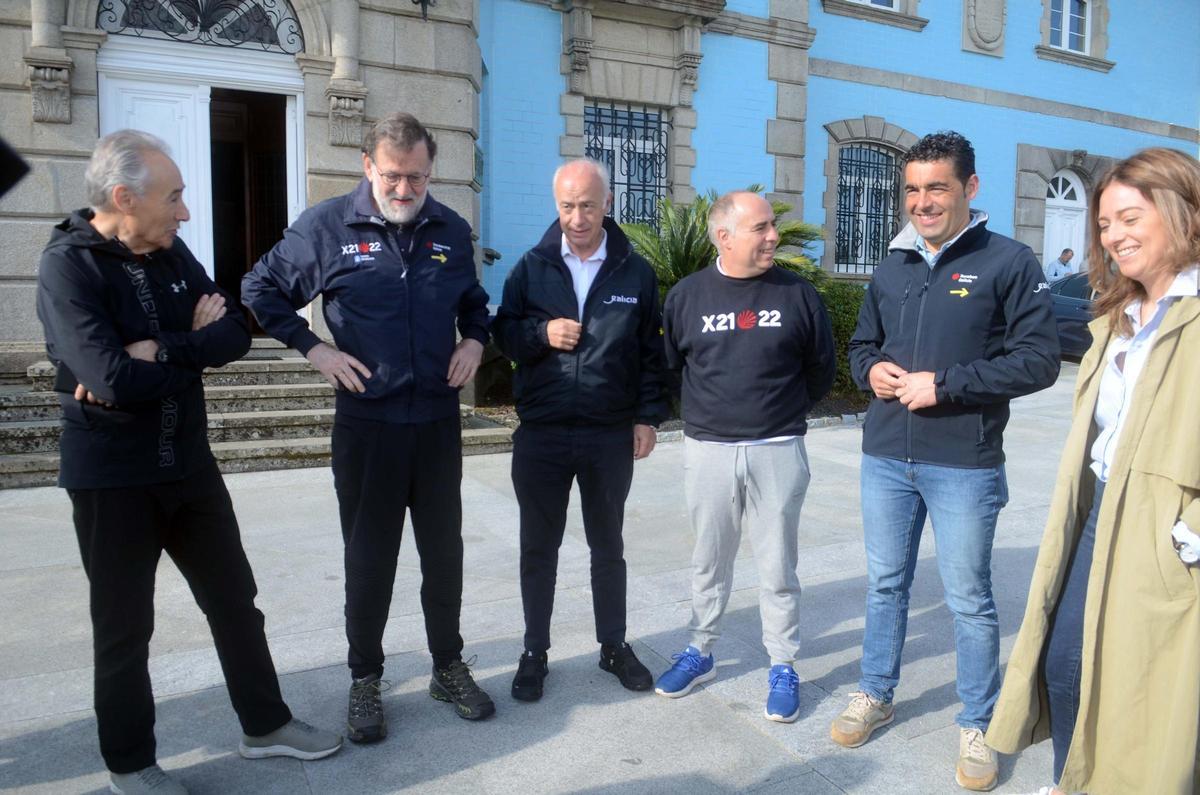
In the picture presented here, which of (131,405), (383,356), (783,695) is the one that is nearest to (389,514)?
(383,356)

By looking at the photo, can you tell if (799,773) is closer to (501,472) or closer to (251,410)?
(501,472)

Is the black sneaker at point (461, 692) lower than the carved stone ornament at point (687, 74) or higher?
lower

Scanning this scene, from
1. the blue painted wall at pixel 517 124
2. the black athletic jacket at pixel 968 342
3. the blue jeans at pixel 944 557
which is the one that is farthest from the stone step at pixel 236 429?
the black athletic jacket at pixel 968 342

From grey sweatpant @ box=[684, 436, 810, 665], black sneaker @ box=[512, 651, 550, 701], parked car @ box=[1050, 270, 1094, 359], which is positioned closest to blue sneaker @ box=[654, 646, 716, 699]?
grey sweatpant @ box=[684, 436, 810, 665]

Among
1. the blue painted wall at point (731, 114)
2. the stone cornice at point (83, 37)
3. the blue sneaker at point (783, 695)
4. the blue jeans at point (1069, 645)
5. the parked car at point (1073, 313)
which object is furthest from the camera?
the parked car at point (1073, 313)

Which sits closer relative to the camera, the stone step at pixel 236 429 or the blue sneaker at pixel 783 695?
the blue sneaker at pixel 783 695

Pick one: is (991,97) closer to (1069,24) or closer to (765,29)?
(1069,24)

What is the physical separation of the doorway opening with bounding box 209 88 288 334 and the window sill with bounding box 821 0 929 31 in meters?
7.86

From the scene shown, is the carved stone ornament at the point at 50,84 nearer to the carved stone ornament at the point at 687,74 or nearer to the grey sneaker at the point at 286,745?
the grey sneaker at the point at 286,745

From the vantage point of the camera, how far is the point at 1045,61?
15508mm

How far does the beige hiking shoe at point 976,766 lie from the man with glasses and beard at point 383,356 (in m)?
1.55

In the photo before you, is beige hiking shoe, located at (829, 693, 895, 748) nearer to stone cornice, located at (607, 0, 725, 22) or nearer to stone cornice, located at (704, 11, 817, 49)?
stone cornice, located at (607, 0, 725, 22)

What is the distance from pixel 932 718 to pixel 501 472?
437cm

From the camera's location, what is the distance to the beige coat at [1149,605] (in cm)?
213
